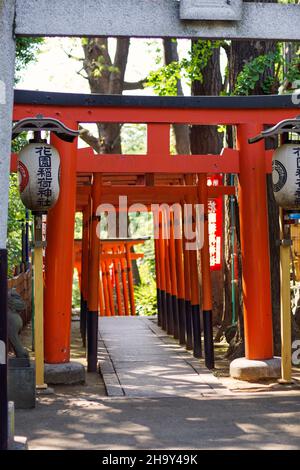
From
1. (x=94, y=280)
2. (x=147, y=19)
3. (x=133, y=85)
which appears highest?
(x=133, y=85)

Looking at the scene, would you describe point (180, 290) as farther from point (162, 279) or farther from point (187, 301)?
point (162, 279)

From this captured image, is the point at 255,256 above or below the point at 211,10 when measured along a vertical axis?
below

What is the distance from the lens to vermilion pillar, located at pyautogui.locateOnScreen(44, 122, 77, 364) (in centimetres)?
1030

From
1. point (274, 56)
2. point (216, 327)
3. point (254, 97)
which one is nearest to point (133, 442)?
point (254, 97)

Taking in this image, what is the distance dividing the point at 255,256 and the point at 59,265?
2.40m

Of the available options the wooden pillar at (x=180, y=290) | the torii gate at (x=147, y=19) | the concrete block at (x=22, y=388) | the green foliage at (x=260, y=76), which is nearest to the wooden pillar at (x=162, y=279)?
the wooden pillar at (x=180, y=290)

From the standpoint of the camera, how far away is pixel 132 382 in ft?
33.9

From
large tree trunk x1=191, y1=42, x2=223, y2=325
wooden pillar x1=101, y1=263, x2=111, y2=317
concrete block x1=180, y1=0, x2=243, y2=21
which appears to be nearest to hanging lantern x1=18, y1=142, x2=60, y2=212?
concrete block x1=180, y1=0, x2=243, y2=21

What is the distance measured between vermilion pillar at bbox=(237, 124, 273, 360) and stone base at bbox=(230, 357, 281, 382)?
0.44ft

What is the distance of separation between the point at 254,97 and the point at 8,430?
5.97 meters

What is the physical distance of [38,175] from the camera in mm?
9516

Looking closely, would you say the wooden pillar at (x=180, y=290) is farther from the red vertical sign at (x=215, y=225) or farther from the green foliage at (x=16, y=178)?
the green foliage at (x=16, y=178)

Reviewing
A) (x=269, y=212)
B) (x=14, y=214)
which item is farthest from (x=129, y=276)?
(x=269, y=212)

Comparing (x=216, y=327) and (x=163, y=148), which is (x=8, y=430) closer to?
(x=163, y=148)
